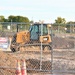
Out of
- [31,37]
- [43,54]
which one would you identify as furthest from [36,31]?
[43,54]

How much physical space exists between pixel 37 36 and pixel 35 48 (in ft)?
4.21

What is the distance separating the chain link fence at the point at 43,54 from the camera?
607 inches

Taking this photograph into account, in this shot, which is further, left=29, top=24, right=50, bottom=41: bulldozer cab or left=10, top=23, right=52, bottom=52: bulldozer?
left=29, top=24, right=50, bottom=41: bulldozer cab

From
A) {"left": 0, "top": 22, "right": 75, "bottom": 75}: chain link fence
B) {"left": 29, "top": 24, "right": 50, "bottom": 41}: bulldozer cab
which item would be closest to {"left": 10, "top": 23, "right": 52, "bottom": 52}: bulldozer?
{"left": 29, "top": 24, "right": 50, "bottom": 41}: bulldozer cab

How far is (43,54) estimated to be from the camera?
78.4 ft

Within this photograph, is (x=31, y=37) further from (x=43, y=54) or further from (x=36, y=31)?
(x=43, y=54)

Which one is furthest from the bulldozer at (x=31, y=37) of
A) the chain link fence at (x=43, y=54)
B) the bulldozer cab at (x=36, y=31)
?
the chain link fence at (x=43, y=54)

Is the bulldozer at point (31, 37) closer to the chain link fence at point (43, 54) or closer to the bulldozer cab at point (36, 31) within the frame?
the bulldozer cab at point (36, 31)

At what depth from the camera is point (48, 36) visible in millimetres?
25672

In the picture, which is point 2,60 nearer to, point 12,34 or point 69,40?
point 12,34

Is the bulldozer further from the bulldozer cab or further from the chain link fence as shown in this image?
the chain link fence

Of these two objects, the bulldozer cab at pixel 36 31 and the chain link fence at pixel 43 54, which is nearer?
the chain link fence at pixel 43 54

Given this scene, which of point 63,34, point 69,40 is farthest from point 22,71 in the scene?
point 69,40

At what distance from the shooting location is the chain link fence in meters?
15.4
